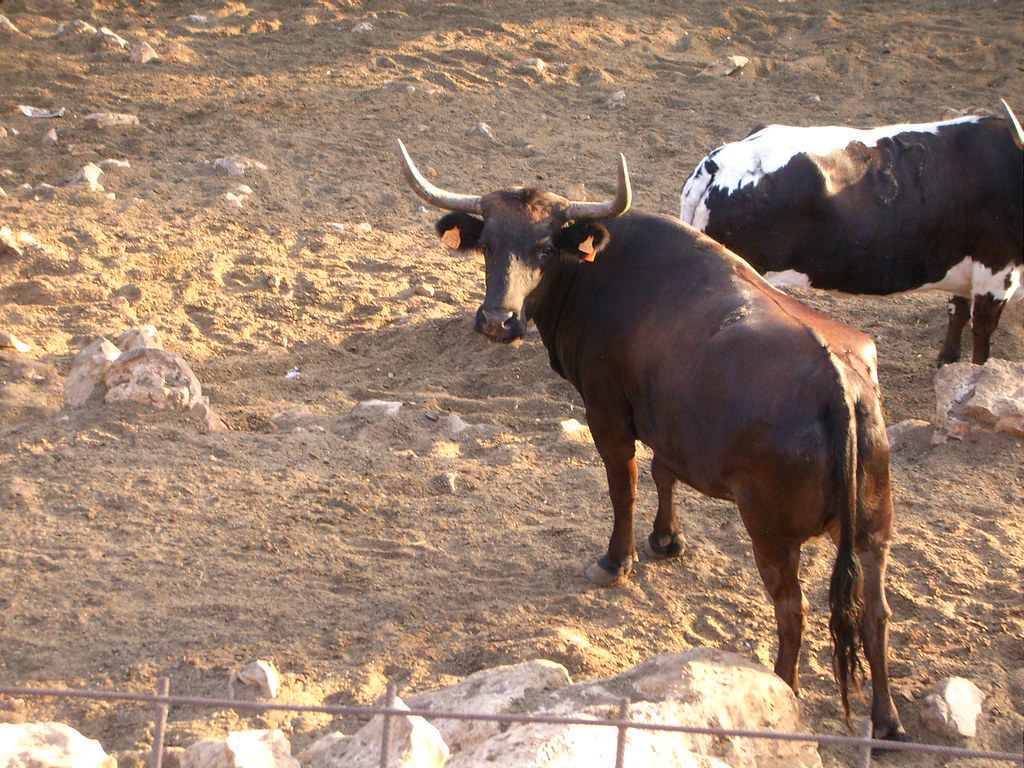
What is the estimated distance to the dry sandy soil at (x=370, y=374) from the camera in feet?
16.0

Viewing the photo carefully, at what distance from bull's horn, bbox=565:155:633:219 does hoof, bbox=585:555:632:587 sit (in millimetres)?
1658

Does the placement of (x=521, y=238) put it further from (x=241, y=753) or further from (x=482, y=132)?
(x=482, y=132)

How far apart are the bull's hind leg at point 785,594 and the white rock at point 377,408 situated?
121 inches

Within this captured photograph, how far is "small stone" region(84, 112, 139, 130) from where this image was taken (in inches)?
440

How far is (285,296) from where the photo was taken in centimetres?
853

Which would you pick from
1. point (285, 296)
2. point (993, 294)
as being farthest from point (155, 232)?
point (993, 294)

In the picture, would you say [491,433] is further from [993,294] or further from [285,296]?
[993,294]

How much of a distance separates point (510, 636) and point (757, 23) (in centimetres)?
1189

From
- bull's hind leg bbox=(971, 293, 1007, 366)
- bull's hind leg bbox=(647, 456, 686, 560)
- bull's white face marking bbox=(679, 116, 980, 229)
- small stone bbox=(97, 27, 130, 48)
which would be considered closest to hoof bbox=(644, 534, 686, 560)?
bull's hind leg bbox=(647, 456, 686, 560)

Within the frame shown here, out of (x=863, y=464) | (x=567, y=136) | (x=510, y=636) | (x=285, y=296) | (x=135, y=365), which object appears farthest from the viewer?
(x=567, y=136)

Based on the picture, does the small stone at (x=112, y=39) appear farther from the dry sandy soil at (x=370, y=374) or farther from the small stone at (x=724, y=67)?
the small stone at (x=724, y=67)

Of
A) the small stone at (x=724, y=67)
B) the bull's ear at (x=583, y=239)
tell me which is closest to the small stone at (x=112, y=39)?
the small stone at (x=724, y=67)

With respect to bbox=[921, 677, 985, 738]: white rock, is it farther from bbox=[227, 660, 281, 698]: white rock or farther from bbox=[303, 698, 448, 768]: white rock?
bbox=[227, 660, 281, 698]: white rock

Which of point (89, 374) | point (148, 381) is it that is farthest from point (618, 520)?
point (89, 374)
